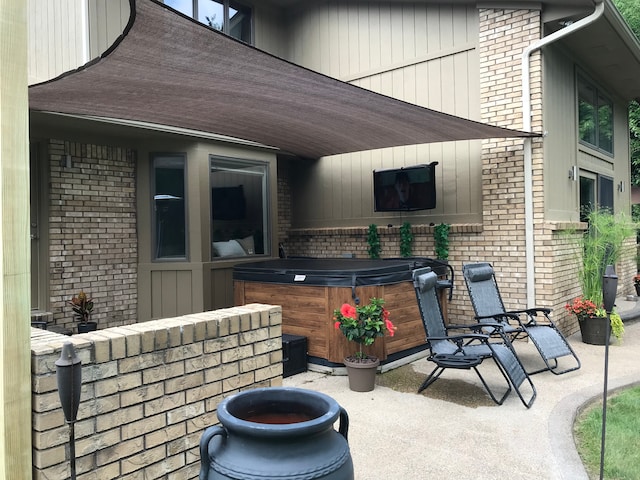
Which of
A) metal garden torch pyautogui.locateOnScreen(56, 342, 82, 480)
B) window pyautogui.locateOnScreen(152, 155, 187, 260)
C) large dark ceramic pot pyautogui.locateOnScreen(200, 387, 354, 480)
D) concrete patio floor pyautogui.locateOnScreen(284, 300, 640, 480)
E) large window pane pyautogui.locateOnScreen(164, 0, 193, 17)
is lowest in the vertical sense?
concrete patio floor pyautogui.locateOnScreen(284, 300, 640, 480)

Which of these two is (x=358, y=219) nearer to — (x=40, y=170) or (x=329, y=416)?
(x=40, y=170)

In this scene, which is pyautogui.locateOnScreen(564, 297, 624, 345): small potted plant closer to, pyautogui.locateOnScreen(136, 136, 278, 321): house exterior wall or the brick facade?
the brick facade

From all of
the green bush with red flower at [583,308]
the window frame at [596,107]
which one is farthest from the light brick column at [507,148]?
the window frame at [596,107]

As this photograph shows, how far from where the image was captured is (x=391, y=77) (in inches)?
289

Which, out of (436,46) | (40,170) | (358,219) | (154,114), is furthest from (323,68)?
(40,170)

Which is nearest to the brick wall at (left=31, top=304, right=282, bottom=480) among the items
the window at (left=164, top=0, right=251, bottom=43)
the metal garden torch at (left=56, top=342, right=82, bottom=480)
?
the metal garden torch at (left=56, top=342, right=82, bottom=480)

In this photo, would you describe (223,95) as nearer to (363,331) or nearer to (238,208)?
(363,331)

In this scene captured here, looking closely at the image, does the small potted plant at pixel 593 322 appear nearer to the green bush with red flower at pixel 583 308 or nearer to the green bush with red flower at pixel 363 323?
the green bush with red flower at pixel 583 308

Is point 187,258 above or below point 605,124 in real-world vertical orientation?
below

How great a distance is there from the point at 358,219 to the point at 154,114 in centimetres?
394

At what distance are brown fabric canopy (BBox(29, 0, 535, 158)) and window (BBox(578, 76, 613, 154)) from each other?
2.58 metres

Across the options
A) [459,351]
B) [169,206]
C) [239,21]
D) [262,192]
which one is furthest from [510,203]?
[239,21]

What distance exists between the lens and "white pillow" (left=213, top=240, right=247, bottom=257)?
669cm

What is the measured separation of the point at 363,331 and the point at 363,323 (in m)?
0.07
